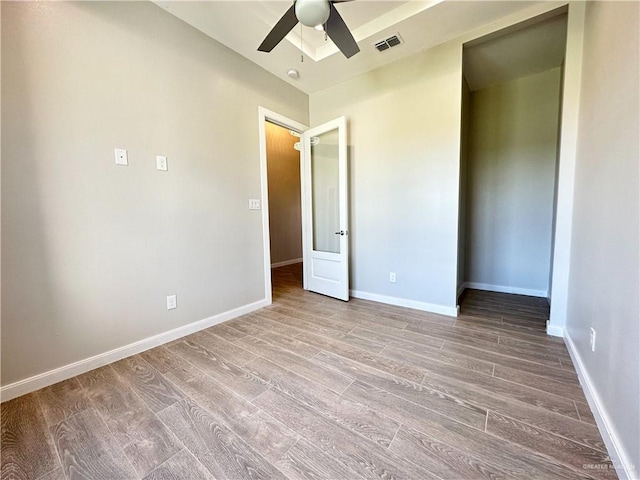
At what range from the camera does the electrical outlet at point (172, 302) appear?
7.07 feet

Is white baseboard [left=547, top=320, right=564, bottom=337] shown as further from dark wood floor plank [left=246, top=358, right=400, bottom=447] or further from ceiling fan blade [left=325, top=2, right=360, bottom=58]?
ceiling fan blade [left=325, top=2, right=360, bottom=58]

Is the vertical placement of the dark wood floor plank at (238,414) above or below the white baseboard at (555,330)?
below

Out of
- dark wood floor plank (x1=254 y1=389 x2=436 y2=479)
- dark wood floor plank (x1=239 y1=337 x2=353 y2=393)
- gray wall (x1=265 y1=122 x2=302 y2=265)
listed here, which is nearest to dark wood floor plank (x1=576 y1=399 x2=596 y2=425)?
dark wood floor plank (x1=254 y1=389 x2=436 y2=479)

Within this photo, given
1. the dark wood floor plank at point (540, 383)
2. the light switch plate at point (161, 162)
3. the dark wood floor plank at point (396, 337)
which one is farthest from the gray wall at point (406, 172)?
the light switch plate at point (161, 162)

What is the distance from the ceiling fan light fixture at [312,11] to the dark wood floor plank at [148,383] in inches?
99.5

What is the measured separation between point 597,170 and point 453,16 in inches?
67.4

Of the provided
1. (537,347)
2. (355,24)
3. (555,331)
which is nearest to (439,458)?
(537,347)

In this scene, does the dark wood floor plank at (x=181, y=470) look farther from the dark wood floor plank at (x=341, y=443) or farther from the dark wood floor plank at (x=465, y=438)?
the dark wood floor plank at (x=465, y=438)

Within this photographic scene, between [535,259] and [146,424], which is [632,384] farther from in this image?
[535,259]

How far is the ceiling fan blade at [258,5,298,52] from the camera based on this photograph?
5.43 ft

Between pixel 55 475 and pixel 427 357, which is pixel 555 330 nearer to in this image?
pixel 427 357

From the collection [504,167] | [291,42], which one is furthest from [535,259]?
[291,42]

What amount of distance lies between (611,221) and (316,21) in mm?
2060

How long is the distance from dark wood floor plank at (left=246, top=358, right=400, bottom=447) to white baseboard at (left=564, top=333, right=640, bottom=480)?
83cm
